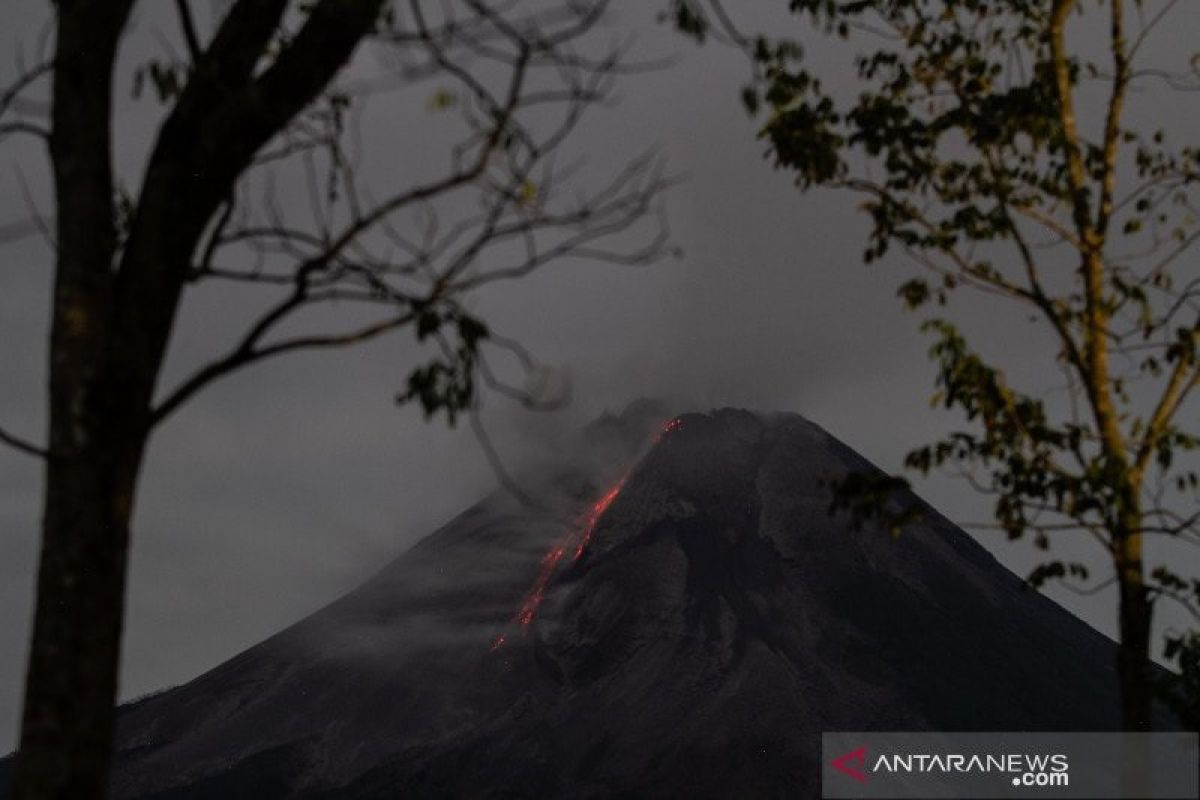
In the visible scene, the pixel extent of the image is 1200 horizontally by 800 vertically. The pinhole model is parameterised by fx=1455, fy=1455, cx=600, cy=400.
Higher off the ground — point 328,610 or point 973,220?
point 328,610

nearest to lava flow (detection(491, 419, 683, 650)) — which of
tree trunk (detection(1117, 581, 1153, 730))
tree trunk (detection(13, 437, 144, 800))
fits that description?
tree trunk (detection(1117, 581, 1153, 730))

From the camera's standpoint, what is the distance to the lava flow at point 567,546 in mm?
99062

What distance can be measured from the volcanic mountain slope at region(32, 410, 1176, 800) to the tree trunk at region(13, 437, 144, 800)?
67.6 m

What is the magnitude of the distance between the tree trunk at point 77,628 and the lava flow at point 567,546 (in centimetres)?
9117

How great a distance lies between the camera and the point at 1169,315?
484 inches

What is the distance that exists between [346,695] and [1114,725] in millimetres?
47064

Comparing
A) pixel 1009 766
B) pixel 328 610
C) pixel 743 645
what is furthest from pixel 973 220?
pixel 328 610

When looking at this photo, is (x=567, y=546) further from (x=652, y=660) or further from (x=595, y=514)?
(x=652, y=660)

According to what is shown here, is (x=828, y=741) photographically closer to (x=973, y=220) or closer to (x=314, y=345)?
(x=973, y=220)

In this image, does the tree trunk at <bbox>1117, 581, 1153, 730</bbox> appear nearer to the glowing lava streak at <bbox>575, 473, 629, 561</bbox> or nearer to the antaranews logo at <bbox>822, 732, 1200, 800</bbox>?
the antaranews logo at <bbox>822, 732, 1200, 800</bbox>

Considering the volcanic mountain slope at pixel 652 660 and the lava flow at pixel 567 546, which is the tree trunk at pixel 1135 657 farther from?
the lava flow at pixel 567 546

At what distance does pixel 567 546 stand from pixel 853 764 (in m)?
37.6

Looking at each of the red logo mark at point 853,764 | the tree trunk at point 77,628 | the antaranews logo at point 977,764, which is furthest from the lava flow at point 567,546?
the tree trunk at point 77,628

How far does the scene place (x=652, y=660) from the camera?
8712cm
